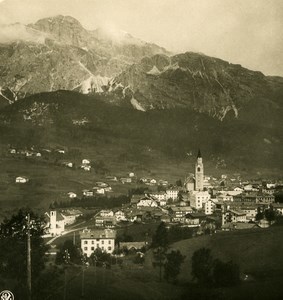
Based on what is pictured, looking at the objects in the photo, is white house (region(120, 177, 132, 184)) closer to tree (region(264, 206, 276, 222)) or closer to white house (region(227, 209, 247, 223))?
white house (region(227, 209, 247, 223))

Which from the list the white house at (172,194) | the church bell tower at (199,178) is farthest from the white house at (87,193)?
the church bell tower at (199,178)

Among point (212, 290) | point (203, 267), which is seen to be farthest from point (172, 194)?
point (212, 290)

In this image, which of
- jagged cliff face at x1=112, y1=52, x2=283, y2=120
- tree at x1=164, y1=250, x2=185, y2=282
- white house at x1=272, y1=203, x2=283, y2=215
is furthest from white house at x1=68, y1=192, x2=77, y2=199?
jagged cliff face at x1=112, y1=52, x2=283, y2=120

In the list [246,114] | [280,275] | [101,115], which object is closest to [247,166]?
[246,114]

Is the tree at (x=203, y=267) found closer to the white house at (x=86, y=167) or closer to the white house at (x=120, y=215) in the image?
the white house at (x=120, y=215)

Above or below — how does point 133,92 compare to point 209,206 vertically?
above

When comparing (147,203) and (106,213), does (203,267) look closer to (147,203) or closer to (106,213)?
(106,213)
